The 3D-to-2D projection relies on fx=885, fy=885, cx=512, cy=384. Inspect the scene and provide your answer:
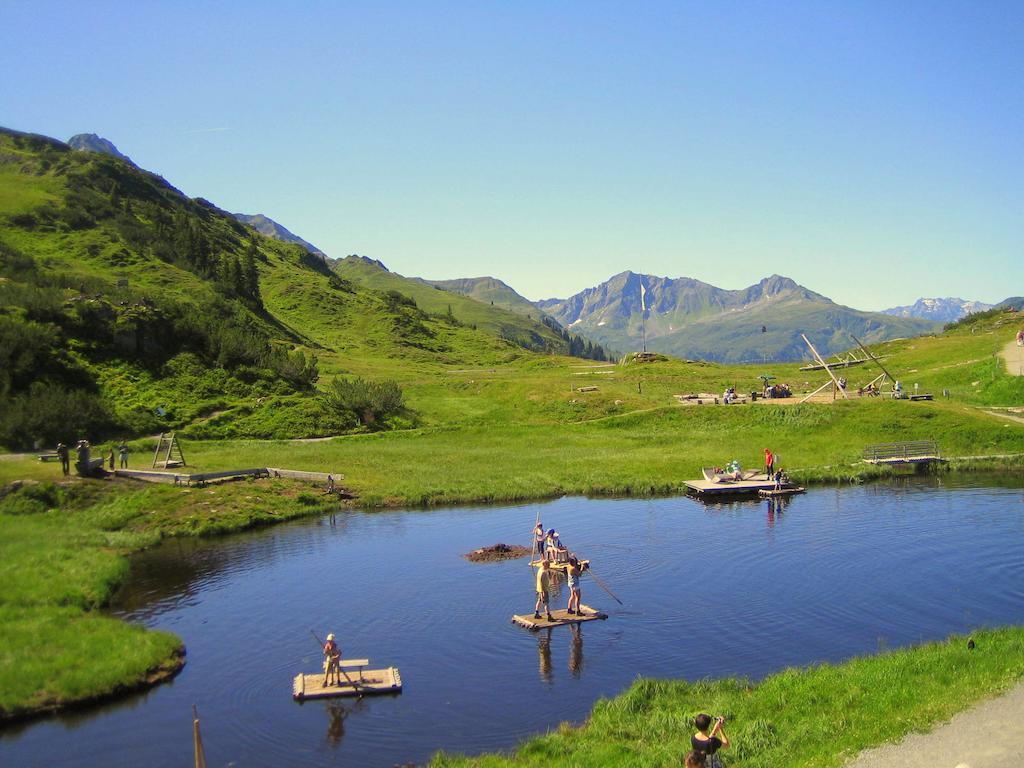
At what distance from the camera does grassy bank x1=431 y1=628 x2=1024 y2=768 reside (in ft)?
76.1

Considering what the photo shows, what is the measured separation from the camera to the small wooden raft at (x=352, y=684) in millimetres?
30516

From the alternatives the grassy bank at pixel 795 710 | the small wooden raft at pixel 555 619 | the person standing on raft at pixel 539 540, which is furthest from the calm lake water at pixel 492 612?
the person standing on raft at pixel 539 540

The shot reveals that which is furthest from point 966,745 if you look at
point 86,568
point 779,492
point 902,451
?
point 902,451

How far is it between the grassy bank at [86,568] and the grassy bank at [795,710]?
14538mm

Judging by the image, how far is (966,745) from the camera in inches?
843

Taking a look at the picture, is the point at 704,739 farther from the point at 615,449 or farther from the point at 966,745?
the point at 615,449

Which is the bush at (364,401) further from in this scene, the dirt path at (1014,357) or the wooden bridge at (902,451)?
the dirt path at (1014,357)

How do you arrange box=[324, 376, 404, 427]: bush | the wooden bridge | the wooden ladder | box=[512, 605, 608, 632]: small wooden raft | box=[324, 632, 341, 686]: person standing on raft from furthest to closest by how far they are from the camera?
box=[324, 376, 404, 427]: bush < the wooden bridge < the wooden ladder < box=[512, 605, 608, 632]: small wooden raft < box=[324, 632, 341, 686]: person standing on raft

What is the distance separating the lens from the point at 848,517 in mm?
55969

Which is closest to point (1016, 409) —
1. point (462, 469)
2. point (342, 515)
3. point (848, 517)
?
point (848, 517)

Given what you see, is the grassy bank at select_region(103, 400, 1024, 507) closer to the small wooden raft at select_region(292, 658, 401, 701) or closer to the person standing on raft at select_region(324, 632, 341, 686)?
the small wooden raft at select_region(292, 658, 401, 701)

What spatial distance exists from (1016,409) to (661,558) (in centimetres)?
5964

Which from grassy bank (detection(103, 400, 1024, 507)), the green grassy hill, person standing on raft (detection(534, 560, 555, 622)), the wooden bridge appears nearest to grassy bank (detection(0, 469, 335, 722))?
grassy bank (detection(103, 400, 1024, 507))

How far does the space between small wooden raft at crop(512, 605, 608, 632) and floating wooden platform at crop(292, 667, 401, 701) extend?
699 centimetres
